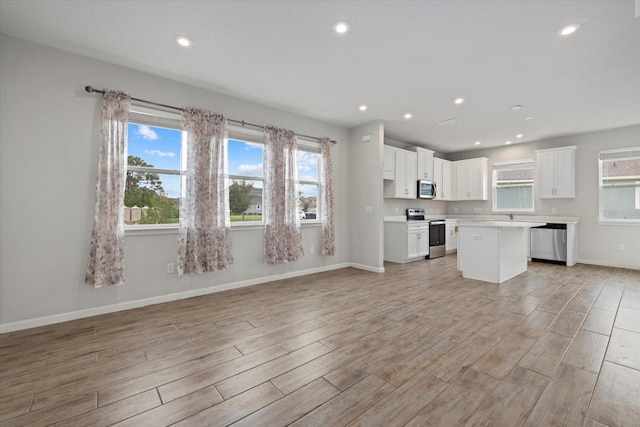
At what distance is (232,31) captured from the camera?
264 centimetres

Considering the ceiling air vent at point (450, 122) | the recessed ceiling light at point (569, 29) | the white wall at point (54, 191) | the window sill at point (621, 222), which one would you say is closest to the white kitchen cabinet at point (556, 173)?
the window sill at point (621, 222)

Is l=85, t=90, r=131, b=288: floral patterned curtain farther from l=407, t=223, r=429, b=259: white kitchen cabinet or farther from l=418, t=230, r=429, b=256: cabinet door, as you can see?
l=418, t=230, r=429, b=256: cabinet door

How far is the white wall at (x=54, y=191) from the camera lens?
2.71 meters

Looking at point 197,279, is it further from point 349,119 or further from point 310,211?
point 349,119

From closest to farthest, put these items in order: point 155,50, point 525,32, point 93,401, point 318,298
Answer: point 93,401 → point 525,32 → point 155,50 → point 318,298

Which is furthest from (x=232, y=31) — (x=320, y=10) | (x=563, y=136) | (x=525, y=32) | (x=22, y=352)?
(x=563, y=136)

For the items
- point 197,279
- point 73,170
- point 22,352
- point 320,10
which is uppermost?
point 320,10

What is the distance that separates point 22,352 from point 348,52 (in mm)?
4051

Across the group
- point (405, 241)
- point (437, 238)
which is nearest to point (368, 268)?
point (405, 241)

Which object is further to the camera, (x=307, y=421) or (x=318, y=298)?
(x=318, y=298)

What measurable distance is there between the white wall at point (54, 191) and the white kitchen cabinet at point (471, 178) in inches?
286

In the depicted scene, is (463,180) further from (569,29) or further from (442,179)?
(569,29)

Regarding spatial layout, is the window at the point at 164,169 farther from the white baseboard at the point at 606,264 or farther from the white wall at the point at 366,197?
the white baseboard at the point at 606,264

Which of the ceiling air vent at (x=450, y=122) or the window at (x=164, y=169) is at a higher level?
the ceiling air vent at (x=450, y=122)
